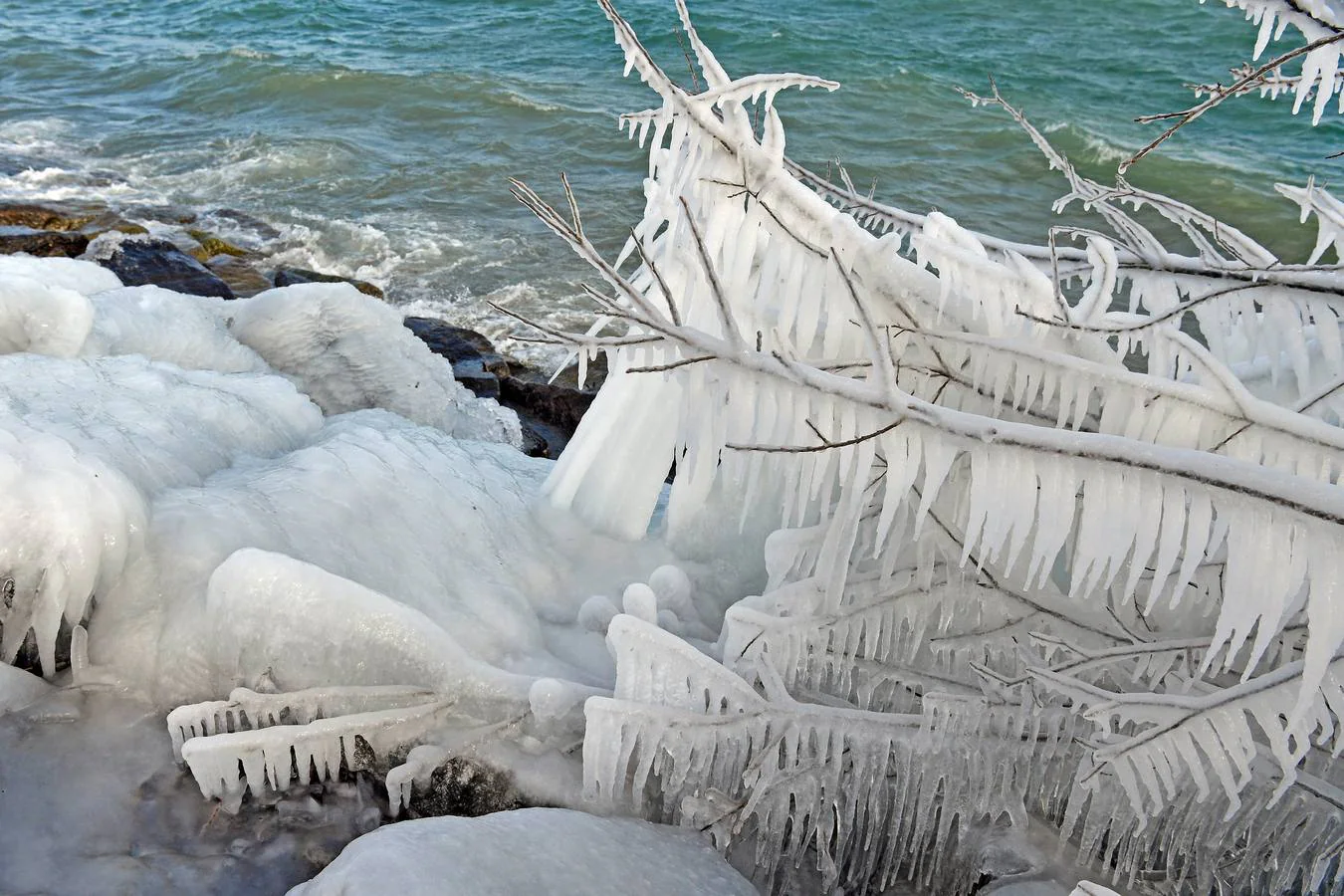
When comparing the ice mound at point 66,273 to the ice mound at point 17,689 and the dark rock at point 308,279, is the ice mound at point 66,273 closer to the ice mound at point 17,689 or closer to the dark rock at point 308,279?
the ice mound at point 17,689

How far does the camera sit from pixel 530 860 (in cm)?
241

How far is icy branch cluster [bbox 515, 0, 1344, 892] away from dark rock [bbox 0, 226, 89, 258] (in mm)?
8171

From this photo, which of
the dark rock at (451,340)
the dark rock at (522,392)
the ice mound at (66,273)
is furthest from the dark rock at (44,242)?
the ice mound at (66,273)

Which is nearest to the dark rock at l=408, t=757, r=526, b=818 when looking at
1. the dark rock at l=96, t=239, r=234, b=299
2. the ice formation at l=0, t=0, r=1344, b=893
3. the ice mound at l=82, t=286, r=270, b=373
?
the ice formation at l=0, t=0, r=1344, b=893

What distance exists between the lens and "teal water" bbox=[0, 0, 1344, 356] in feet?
39.2

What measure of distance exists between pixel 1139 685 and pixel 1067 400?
90 centimetres

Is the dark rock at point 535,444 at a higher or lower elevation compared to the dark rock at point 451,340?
lower

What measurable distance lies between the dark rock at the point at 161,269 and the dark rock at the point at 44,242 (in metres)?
1.06

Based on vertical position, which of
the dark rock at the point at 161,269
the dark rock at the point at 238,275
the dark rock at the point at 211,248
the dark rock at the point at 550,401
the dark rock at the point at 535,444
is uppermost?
the dark rock at the point at 161,269

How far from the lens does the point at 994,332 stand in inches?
108

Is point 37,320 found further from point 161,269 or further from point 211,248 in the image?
point 211,248

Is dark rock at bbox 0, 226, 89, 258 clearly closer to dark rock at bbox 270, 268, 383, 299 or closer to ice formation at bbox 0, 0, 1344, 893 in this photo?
dark rock at bbox 270, 268, 383, 299

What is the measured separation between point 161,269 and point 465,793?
6925 millimetres

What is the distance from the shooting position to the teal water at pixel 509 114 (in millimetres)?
11961
